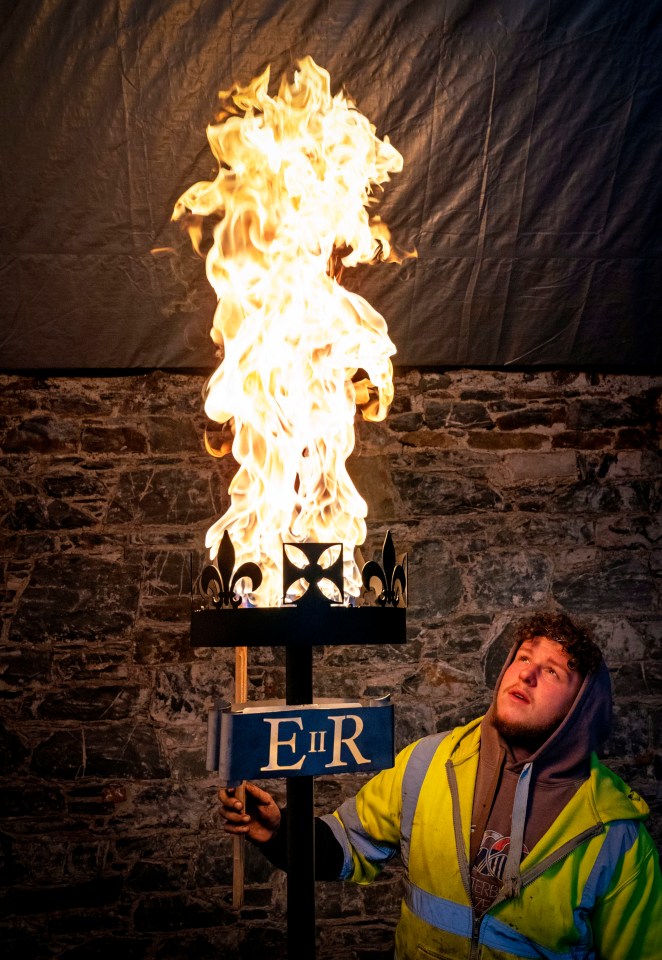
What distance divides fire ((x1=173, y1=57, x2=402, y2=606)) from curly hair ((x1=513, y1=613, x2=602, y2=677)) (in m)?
0.77

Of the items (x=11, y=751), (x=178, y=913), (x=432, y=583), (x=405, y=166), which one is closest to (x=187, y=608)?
(x=11, y=751)

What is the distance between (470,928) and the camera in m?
2.55

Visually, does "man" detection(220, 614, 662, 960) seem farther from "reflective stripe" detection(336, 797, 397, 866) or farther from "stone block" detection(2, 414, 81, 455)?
"stone block" detection(2, 414, 81, 455)

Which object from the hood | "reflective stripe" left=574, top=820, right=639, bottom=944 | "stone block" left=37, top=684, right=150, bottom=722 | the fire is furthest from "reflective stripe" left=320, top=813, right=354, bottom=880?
"stone block" left=37, top=684, right=150, bottom=722

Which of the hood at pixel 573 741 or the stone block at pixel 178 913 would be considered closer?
the hood at pixel 573 741

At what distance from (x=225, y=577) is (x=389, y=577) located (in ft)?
1.44

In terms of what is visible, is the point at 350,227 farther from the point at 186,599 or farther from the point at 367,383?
the point at 186,599

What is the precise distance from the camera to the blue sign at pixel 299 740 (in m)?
1.87

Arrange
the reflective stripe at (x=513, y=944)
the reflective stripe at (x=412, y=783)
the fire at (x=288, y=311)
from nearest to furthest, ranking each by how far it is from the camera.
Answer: the reflective stripe at (x=513, y=944) → the fire at (x=288, y=311) → the reflective stripe at (x=412, y=783)

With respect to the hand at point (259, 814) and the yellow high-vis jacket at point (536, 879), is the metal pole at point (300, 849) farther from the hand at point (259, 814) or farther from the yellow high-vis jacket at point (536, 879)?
the yellow high-vis jacket at point (536, 879)

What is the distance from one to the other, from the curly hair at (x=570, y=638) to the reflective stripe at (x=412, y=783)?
53 cm

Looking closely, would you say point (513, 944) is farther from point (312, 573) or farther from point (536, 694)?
point (312, 573)

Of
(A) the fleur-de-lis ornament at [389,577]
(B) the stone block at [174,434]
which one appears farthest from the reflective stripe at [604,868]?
(B) the stone block at [174,434]

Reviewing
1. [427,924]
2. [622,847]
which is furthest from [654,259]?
[427,924]
